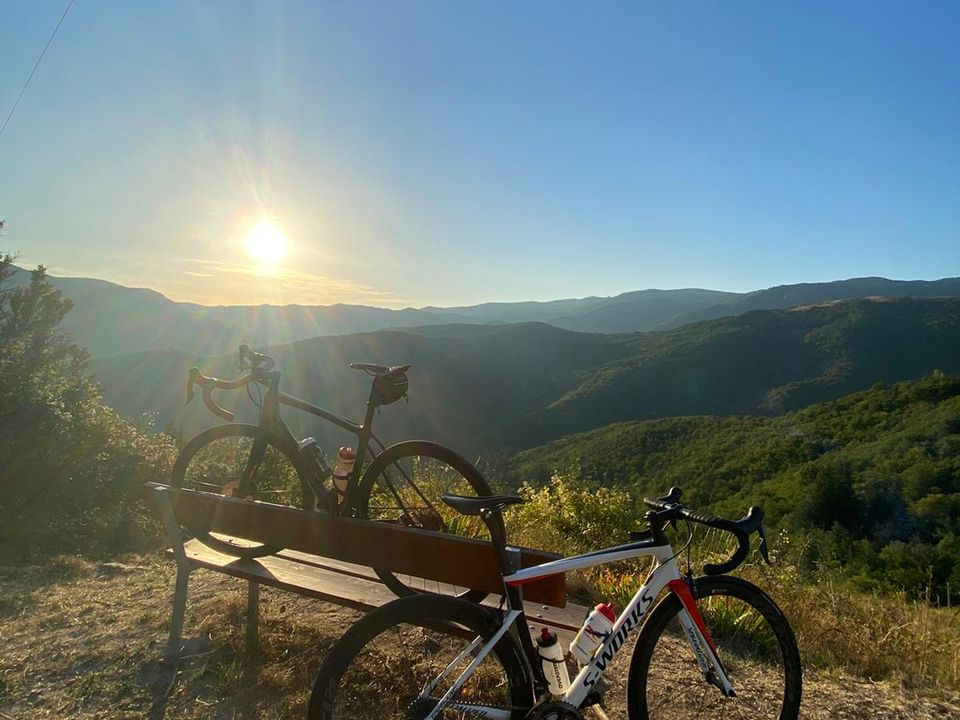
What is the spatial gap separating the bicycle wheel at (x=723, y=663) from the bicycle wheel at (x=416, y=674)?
1.69 feet

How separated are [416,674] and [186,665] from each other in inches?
49.3

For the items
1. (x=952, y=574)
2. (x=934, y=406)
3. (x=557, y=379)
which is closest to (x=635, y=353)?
(x=557, y=379)

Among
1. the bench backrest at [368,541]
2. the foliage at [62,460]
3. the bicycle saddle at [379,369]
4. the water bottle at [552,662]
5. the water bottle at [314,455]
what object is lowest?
the foliage at [62,460]

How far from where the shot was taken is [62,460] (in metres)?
7.29

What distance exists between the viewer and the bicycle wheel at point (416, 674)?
172 cm

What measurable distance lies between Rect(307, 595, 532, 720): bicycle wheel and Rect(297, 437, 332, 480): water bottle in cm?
97

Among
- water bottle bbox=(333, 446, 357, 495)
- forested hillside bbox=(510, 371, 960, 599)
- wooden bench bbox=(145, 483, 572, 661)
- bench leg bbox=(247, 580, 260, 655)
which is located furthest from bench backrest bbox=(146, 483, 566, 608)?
forested hillside bbox=(510, 371, 960, 599)

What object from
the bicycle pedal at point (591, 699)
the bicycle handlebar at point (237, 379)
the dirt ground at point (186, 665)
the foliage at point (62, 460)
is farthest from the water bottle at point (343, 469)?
the foliage at point (62, 460)

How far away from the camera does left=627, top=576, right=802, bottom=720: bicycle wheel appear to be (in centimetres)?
212

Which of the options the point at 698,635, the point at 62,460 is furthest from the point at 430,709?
the point at 62,460

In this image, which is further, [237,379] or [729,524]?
[237,379]

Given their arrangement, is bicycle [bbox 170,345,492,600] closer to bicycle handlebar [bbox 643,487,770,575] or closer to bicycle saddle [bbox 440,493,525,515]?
bicycle saddle [bbox 440,493,525,515]

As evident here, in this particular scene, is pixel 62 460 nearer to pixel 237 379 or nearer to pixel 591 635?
pixel 237 379

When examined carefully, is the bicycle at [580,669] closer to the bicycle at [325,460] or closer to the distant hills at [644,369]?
the bicycle at [325,460]
